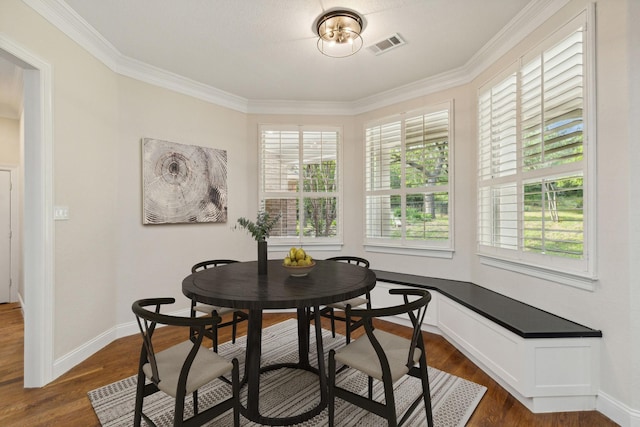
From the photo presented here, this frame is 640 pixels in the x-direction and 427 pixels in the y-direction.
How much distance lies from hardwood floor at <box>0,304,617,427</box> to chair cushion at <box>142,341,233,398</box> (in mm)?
722

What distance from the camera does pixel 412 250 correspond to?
12.4ft

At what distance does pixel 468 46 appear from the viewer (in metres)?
2.92

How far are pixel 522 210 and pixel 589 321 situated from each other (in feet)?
2.98

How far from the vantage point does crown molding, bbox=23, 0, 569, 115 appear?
2348 millimetres

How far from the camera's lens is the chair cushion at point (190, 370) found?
1480 millimetres

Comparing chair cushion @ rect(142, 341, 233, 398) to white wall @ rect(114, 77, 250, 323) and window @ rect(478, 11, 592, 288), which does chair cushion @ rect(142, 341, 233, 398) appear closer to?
white wall @ rect(114, 77, 250, 323)

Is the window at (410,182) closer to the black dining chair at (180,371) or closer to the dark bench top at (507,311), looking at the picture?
the dark bench top at (507,311)

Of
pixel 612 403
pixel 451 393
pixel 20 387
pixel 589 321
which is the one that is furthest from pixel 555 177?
pixel 20 387

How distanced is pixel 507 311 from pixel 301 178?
2875mm

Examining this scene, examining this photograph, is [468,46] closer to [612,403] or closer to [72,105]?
[612,403]

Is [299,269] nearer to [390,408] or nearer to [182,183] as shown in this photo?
[390,408]

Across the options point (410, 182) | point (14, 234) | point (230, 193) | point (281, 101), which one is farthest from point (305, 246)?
point (14, 234)

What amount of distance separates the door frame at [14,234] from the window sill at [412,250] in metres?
5.03

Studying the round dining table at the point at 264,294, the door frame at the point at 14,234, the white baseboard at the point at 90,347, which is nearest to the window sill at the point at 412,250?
the round dining table at the point at 264,294
